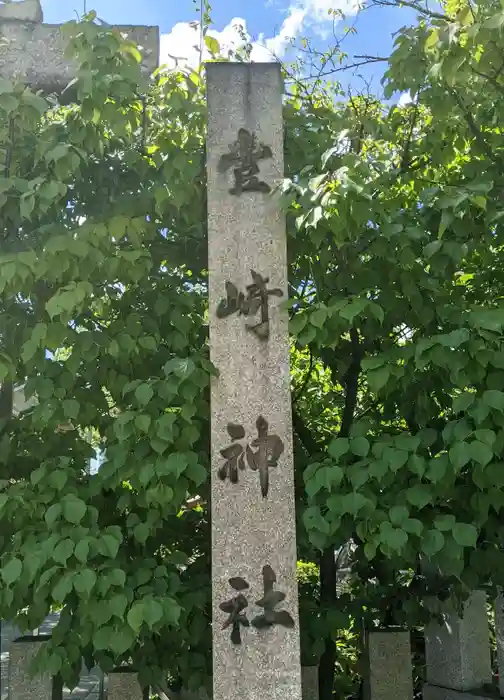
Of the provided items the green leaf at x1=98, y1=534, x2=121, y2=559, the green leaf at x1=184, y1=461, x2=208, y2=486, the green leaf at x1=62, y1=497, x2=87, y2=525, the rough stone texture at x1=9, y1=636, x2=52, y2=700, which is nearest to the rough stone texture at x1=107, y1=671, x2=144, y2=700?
the rough stone texture at x1=9, y1=636, x2=52, y2=700

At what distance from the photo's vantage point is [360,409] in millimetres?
4367

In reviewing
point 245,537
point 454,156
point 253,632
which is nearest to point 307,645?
A: point 253,632

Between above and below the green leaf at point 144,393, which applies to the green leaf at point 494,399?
below

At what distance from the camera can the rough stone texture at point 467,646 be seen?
3.87 metres

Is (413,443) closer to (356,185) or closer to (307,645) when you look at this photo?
(356,185)

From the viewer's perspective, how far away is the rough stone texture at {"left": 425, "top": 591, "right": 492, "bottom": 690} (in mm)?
3869

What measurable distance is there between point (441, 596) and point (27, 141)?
3.28 m

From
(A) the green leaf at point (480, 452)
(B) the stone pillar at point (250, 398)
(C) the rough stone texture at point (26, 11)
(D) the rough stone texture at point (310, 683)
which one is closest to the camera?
(A) the green leaf at point (480, 452)

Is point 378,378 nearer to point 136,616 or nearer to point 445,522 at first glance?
point 445,522

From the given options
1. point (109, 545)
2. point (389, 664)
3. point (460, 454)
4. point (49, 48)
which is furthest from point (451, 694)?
point (49, 48)

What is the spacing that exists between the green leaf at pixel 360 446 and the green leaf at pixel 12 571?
153 centimetres

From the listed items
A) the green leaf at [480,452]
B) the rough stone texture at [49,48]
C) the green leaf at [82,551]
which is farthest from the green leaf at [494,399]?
the rough stone texture at [49,48]

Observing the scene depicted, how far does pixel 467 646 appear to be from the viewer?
390 cm

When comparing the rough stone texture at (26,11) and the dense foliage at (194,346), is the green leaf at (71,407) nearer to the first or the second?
the dense foliage at (194,346)
